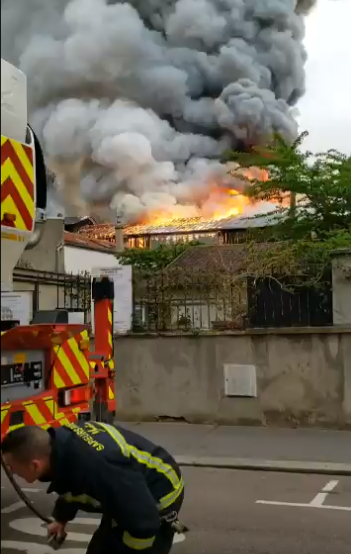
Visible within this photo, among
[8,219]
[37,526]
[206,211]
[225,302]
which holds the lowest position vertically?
[37,526]

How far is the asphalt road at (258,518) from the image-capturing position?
5.14 meters

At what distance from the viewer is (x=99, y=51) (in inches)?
2625

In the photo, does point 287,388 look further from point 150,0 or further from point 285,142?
point 150,0

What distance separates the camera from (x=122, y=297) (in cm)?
1138

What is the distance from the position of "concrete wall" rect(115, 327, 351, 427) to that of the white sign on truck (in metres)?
0.27

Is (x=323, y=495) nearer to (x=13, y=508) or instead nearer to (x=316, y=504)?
(x=316, y=504)

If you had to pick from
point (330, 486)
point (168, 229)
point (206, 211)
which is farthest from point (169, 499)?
point (206, 211)

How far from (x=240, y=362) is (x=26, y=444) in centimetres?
833

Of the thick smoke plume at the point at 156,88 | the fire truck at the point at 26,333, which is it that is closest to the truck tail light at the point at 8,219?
the fire truck at the point at 26,333

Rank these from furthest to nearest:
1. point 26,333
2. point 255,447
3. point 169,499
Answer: point 255,447, point 26,333, point 169,499

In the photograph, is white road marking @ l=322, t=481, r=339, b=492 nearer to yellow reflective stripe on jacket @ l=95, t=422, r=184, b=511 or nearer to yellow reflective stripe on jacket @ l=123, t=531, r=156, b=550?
yellow reflective stripe on jacket @ l=95, t=422, r=184, b=511

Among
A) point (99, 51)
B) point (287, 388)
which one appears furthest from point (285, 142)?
point (99, 51)

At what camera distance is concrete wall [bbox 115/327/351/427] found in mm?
10305

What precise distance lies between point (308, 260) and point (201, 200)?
5504 centimetres
